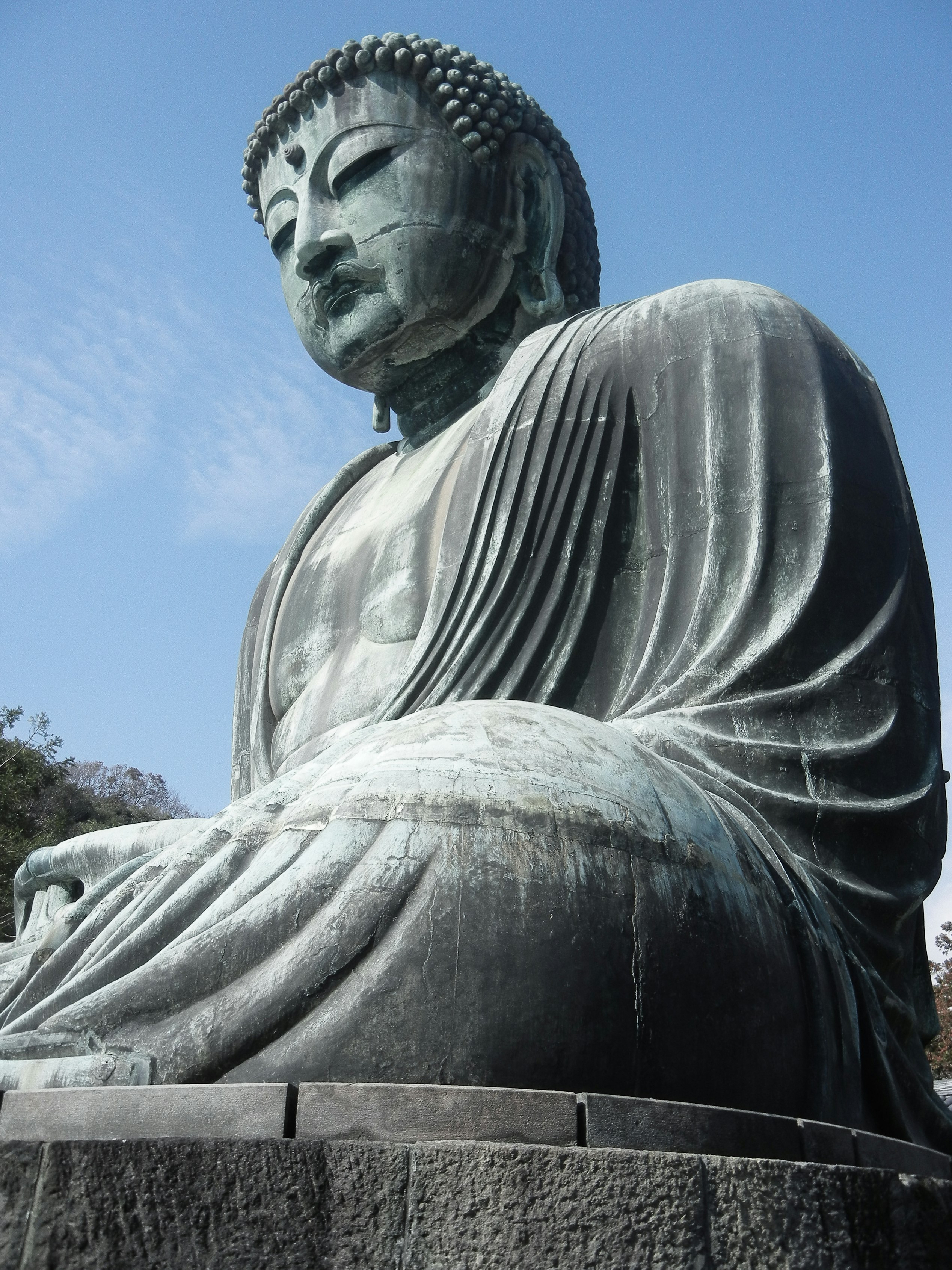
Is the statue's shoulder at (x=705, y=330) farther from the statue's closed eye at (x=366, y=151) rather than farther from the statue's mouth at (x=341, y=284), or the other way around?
the statue's closed eye at (x=366, y=151)

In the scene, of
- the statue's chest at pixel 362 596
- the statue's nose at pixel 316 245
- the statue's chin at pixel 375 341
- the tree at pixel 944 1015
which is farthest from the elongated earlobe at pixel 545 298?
the tree at pixel 944 1015

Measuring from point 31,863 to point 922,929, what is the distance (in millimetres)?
3563

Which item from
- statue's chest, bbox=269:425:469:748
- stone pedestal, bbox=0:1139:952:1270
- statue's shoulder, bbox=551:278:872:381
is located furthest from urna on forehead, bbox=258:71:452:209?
stone pedestal, bbox=0:1139:952:1270

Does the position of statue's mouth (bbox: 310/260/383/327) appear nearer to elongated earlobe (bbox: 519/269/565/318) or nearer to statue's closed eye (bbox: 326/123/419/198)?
statue's closed eye (bbox: 326/123/419/198)

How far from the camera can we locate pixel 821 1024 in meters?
3.71

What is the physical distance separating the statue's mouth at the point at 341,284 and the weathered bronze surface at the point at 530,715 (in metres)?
0.02

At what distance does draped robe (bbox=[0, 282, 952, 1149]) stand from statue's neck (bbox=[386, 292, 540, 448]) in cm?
87

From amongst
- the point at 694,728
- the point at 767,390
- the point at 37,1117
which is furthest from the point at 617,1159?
the point at 767,390

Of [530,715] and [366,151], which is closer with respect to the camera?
[530,715]

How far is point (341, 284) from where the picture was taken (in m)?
6.66

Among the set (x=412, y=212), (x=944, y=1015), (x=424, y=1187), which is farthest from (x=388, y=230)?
(x=944, y=1015)

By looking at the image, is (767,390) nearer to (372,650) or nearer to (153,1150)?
(372,650)

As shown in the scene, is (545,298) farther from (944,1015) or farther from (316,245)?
(944,1015)

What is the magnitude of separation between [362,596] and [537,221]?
6.93ft
